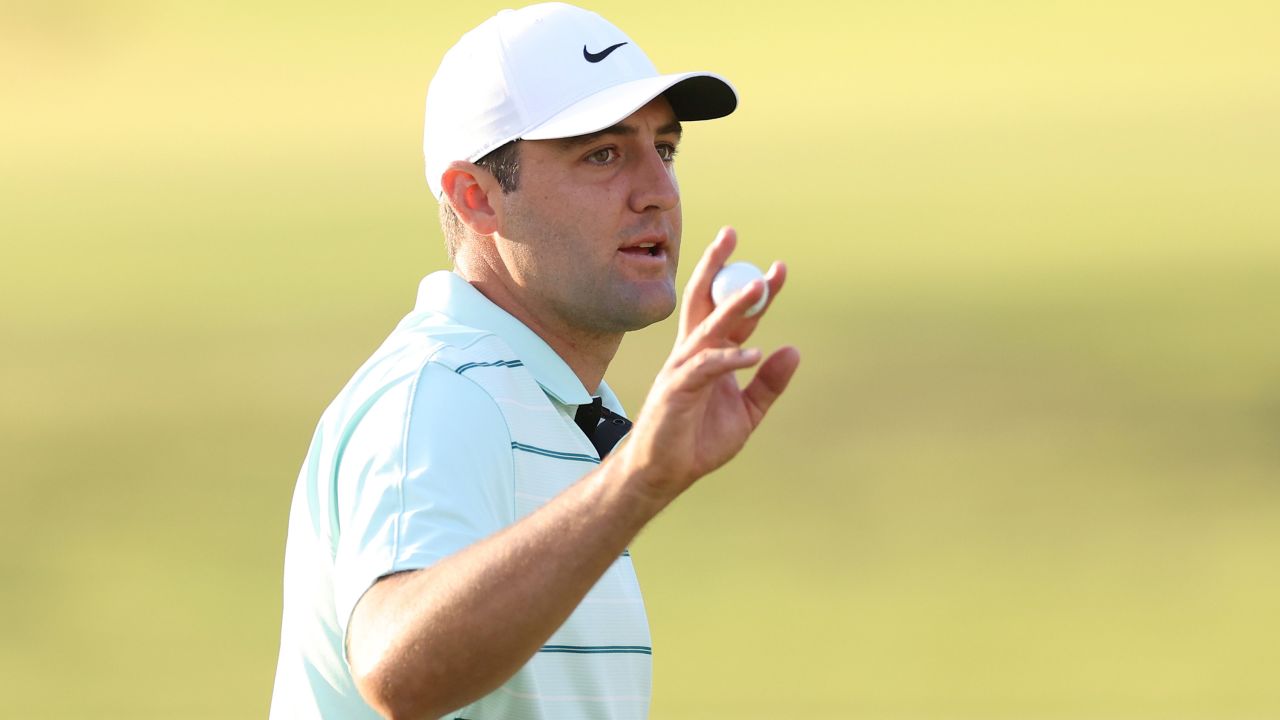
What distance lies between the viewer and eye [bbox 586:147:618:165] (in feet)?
6.52

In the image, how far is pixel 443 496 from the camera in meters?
1.42

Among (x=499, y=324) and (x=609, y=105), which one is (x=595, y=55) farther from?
(x=499, y=324)

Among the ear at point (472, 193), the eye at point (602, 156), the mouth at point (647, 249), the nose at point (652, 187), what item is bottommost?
the mouth at point (647, 249)

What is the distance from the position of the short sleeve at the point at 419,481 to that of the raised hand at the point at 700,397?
21 centimetres

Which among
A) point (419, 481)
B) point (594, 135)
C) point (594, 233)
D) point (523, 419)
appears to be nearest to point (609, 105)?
point (594, 135)

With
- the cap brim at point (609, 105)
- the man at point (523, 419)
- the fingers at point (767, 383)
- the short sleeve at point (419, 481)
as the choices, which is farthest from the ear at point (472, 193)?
the fingers at point (767, 383)

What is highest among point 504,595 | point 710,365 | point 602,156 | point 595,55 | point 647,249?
point 595,55

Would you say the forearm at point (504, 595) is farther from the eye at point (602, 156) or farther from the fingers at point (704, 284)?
the eye at point (602, 156)

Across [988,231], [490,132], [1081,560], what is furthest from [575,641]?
[988,231]

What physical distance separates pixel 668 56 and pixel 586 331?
6263mm

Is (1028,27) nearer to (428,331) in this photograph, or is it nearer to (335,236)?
(335,236)

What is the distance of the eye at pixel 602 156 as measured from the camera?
6.52 feet

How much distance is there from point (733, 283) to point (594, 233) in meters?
0.71

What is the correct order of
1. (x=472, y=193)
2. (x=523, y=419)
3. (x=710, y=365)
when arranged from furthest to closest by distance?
1. (x=472, y=193)
2. (x=523, y=419)
3. (x=710, y=365)
